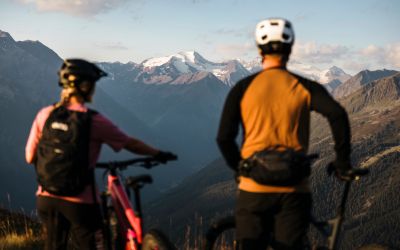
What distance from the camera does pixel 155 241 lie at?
6258 mm

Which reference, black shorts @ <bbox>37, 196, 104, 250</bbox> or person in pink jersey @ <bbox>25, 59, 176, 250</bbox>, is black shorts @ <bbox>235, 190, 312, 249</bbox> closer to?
person in pink jersey @ <bbox>25, 59, 176, 250</bbox>

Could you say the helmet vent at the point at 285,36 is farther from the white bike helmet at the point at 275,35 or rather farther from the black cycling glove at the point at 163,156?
the black cycling glove at the point at 163,156

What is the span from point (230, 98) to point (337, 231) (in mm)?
1832

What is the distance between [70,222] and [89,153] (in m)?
0.94

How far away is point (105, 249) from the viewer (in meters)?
6.39

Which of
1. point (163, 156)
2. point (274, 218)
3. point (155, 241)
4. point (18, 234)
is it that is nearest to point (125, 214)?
point (155, 241)

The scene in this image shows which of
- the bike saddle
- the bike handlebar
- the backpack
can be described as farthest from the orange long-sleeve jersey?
the backpack

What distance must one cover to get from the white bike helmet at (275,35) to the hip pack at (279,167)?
1068 mm

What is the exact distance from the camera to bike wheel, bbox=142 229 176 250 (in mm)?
6207

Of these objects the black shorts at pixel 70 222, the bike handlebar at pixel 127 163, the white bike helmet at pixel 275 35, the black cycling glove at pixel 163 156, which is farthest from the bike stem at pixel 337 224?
the black shorts at pixel 70 222

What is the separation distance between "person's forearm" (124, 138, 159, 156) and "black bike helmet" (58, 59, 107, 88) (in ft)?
2.89

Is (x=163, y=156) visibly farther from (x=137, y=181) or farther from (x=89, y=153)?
(x=89, y=153)

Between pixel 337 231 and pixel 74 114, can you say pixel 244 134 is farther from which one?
pixel 74 114

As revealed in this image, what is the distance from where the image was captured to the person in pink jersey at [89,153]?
19.5 ft
